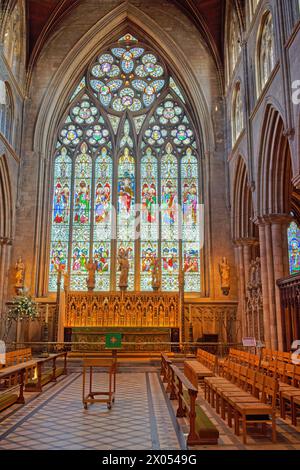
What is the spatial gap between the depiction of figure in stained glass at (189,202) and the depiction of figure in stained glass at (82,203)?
5.13 meters

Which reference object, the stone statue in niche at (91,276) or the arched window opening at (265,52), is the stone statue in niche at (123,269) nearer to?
the stone statue in niche at (91,276)

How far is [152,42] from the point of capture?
25.7 meters

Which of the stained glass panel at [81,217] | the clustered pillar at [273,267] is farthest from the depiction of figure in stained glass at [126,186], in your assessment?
the clustered pillar at [273,267]

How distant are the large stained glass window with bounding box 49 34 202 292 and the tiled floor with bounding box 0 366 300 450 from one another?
1267 centimetres

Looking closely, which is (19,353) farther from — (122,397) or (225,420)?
(225,420)

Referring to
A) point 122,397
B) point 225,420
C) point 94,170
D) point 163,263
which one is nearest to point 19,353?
point 122,397

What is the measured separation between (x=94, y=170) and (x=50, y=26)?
799 centimetres

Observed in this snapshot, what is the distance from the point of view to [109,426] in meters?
7.64

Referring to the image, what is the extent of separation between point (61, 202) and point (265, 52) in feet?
41.4

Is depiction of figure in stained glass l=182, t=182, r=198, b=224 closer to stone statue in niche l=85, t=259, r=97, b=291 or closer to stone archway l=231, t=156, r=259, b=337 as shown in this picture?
stone archway l=231, t=156, r=259, b=337

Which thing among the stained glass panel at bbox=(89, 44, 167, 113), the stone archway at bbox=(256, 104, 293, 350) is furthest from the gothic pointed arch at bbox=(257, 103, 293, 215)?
the stained glass panel at bbox=(89, 44, 167, 113)

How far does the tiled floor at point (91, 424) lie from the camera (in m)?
6.52

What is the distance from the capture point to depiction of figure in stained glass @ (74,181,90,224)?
24109mm

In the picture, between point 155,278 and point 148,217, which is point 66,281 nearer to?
point 155,278
